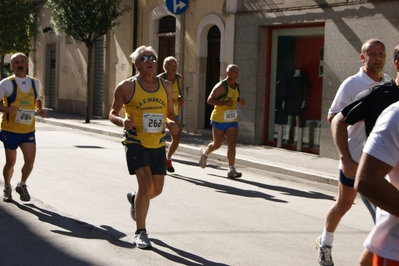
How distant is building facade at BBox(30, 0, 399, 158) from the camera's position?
14695mm

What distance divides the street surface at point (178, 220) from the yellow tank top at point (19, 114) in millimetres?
890

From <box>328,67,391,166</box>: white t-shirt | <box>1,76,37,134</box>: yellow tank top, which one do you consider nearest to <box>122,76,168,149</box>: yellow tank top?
<box>328,67,391,166</box>: white t-shirt

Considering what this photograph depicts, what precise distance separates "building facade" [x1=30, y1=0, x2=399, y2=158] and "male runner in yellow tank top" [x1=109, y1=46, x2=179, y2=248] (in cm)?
746

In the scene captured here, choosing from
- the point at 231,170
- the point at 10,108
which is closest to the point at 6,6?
the point at 231,170

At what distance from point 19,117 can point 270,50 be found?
930 centimetres

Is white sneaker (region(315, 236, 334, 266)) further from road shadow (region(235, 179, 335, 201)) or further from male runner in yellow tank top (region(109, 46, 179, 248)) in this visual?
road shadow (region(235, 179, 335, 201))

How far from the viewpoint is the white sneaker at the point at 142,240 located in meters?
6.83

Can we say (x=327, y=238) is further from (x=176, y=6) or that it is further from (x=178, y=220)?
(x=176, y=6)

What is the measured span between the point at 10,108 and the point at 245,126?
31.6 ft

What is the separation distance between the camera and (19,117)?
8.89 meters

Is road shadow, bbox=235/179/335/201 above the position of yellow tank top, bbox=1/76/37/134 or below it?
below

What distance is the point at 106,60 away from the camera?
2483cm

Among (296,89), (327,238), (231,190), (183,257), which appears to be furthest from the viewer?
(296,89)

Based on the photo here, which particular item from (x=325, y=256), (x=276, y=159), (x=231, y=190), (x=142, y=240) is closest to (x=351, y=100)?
(x=325, y=256)
